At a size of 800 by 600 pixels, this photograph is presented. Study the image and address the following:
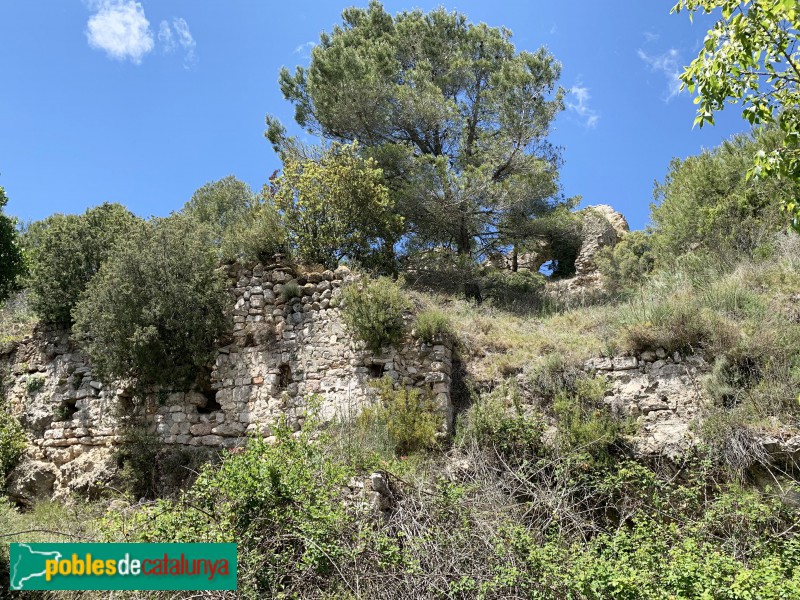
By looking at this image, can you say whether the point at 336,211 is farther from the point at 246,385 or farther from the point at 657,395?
the point at 657,395

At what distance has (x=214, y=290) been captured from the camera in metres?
9.63

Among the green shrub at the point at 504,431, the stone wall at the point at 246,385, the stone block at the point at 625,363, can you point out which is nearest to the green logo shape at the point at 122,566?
the stone wall at the point at 246,385

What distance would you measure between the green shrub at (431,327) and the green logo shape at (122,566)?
4.24 metres

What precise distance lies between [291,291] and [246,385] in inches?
65.8

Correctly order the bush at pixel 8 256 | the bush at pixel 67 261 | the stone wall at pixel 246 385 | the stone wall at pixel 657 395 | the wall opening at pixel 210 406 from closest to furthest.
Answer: the stone wall at pixel 657 395
the stone wall at pixel 246 385
the wall opening at pixel 210 406
the bush at pixel 67 261
the bush at pixel 8 256

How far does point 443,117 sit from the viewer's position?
13359mm

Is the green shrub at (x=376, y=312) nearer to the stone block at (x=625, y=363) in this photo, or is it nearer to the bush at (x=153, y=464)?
the bush at (x=153, y=464)

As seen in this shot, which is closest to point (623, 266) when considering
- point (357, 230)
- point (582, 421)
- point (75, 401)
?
point (357, 230)

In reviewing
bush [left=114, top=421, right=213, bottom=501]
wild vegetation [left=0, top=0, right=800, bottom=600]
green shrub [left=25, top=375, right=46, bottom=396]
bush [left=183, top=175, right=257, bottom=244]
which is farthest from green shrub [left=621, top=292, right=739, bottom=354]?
bush [left=183, top=175, right=257, bottom=244]

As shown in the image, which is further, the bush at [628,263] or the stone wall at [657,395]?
the bush at [628,263]

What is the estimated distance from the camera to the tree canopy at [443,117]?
12719 mm

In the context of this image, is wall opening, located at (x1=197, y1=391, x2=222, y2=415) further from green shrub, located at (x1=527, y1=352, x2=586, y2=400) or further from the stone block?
the stone block

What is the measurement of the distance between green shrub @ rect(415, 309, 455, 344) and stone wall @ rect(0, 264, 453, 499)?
0.41 feet

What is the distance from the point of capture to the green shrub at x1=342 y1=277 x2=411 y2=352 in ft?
28.4
